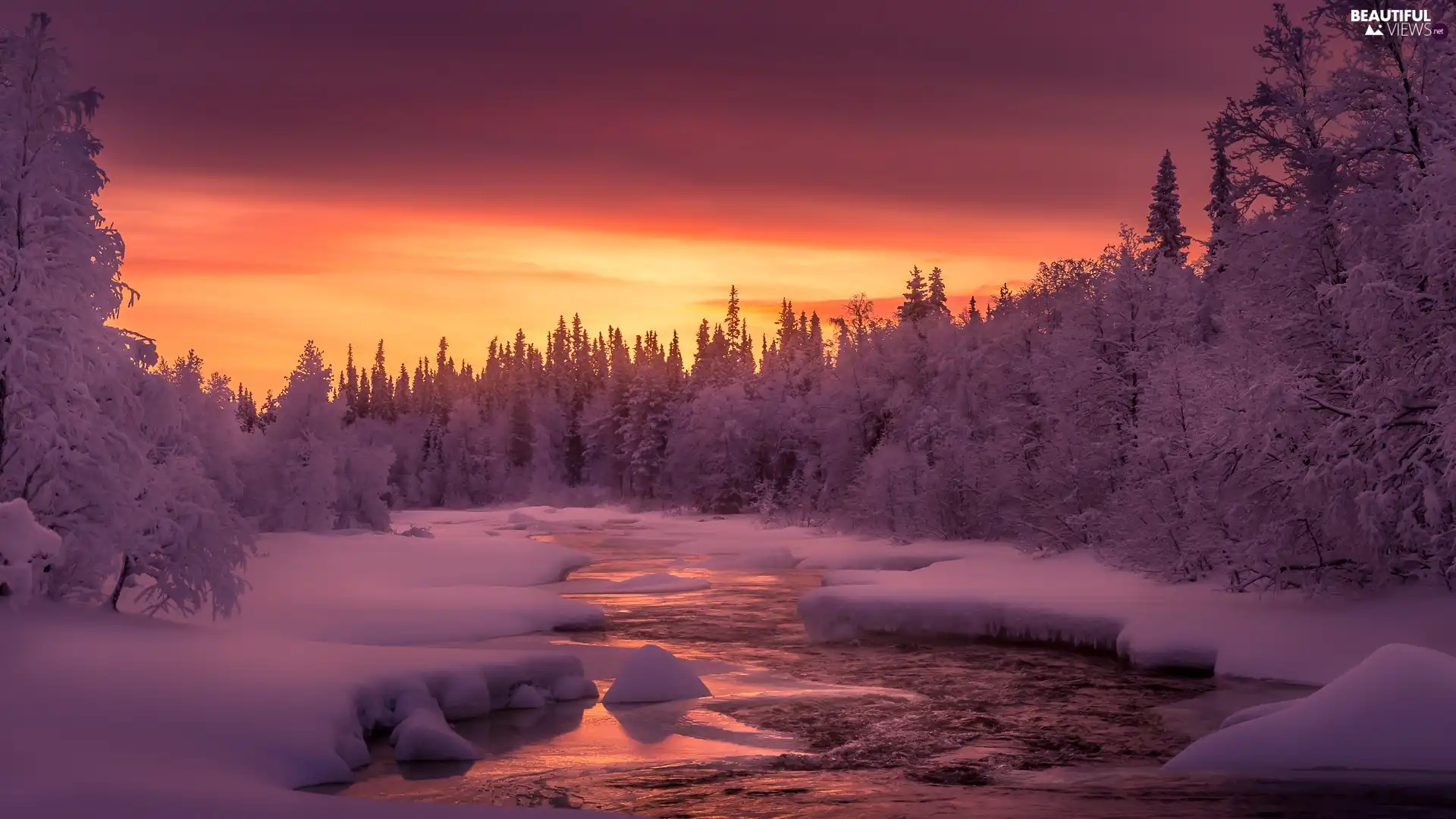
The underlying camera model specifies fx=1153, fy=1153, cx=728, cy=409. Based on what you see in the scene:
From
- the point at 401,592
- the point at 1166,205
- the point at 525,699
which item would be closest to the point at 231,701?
the point at 525,699

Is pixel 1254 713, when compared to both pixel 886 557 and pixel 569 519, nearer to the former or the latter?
pixel 886 557

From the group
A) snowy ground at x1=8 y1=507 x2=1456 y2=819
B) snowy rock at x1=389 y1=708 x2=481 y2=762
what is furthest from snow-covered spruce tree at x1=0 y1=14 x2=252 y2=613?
snowy rock at x1=389 y1=708 x2=481 y2=762

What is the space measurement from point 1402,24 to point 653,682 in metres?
17.9

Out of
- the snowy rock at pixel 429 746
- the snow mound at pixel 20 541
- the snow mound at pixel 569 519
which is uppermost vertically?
the snow mound at pixel 20 541

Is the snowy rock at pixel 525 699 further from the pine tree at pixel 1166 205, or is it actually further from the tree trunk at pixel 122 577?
the pine tree at pixel 1166 205

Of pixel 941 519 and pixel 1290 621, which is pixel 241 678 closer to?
pixel 1290 621

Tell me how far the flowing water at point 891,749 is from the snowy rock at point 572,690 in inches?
12.7

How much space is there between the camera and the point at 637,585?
37281 millimetres

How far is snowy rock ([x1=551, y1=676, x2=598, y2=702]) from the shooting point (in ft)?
62.6

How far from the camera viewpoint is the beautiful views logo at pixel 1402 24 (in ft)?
68.0

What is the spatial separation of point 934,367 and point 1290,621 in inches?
1804

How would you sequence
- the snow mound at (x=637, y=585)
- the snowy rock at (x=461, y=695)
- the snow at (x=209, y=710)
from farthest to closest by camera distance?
the snow mound at (x=637, y=585) → the snowy rock at (x=461, y=695) → the snow at (x=209, y=710)

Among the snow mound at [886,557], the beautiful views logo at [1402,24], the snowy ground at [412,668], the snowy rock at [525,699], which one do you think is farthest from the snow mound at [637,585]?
the beautiful views logo at [1402,24]

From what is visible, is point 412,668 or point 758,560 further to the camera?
point 758,560
